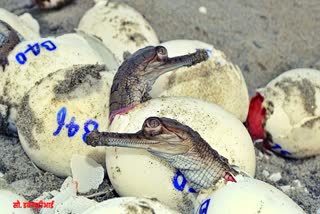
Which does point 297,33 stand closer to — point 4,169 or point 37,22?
point 37,22

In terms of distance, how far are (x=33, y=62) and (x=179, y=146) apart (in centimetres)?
77

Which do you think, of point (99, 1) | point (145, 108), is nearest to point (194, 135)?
point (145, 108)

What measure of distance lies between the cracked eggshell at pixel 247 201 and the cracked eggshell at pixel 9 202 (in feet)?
1.68

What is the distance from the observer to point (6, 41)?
2666mm

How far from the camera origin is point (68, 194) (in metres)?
2.26

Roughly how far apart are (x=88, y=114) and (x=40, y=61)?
30 centimetres

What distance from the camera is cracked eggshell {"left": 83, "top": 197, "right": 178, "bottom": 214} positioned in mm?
1846

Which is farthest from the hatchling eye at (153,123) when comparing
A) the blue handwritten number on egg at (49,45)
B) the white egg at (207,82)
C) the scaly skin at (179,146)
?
the blue handwritten number on egg at (49,45)

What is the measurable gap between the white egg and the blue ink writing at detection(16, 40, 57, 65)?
40 cm

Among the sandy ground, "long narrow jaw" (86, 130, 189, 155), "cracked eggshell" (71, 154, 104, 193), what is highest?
"long narrow jaw" (86, 130, 189, 155)

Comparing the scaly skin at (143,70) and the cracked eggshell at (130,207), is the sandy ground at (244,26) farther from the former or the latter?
the cracked eggshell at (130,207)

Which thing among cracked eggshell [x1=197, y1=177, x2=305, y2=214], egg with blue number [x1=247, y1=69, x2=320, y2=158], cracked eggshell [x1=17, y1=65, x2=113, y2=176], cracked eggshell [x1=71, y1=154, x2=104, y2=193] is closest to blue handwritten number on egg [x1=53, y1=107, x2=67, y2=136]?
cracked eggshell [x1=17, y1=65, x2=113, y2=176]

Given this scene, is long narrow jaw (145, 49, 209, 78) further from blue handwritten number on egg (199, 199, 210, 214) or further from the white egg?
blue handwritten number on egg (199, 199, 210, 214)

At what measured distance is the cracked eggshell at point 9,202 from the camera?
203 centimetres
